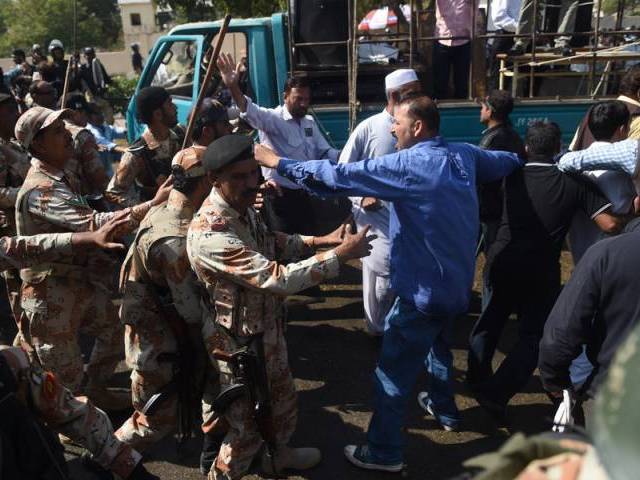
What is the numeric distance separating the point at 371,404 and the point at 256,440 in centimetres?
126

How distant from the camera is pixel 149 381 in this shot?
3.18 m

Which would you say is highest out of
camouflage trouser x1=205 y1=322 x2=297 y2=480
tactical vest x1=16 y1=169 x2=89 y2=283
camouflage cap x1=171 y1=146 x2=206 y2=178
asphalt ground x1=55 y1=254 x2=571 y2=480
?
camouflage cap x1=171 y1=146 x2=206 y2=178

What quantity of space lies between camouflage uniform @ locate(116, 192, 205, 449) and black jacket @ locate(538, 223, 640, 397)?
1.60 metres

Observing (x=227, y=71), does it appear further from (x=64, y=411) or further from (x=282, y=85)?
(x=64, y=411)

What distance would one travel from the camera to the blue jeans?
3094mm

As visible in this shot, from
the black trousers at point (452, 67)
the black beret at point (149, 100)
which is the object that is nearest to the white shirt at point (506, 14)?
the black trousers at point (452, 67)

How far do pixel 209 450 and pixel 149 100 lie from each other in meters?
2.46

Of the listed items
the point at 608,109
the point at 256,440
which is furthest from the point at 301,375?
the point at 608,109

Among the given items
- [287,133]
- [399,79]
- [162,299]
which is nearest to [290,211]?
[287,133]

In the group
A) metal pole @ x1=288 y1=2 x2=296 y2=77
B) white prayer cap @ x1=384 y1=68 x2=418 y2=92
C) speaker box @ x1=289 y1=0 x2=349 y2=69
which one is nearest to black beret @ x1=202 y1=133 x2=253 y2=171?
white prayer cap @ x1=384 y1=68 x2=418 y2=92

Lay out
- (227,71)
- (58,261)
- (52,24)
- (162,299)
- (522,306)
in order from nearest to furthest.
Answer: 1. (162,299)
2. (58,261)
3. (522,306)
4. (227,71)
5. (52,24)

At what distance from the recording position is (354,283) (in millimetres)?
5980

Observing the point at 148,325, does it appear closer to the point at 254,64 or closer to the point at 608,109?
the point at 608,109

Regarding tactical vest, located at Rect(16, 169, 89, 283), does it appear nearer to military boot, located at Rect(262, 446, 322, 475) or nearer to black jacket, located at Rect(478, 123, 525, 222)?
military boot, located at Rect(262, 446, 322, 475)
